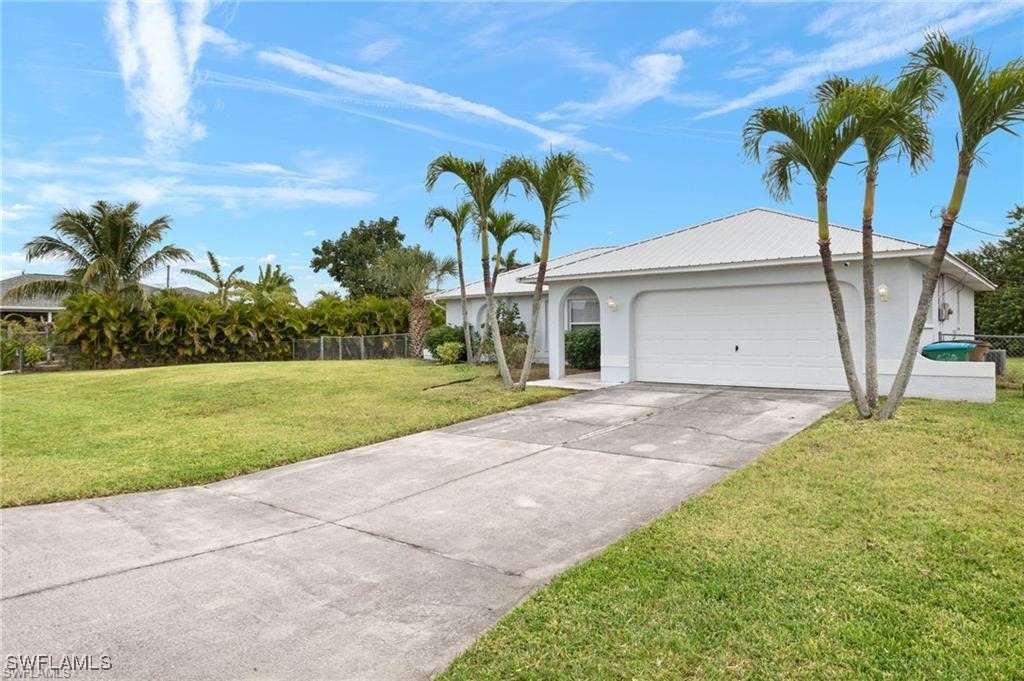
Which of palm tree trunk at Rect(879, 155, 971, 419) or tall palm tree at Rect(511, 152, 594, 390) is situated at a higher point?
tall palm tree at Rect(511, 152, 594, 390)

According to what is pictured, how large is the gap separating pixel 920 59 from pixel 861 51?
Result: 3.65 metres

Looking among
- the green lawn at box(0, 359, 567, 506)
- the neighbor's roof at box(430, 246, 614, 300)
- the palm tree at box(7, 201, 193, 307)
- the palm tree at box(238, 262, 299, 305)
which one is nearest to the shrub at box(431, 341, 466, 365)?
the green lawn at box(0, 359, 567, 506)

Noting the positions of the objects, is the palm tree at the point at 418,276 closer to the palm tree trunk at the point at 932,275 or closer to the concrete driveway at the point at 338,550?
the concrete driveway at the point at 338,550

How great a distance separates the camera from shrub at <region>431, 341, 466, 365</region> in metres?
19.6

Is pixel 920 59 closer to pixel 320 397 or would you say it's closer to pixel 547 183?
pixel 547 183

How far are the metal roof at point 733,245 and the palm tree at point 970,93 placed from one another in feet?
9.74

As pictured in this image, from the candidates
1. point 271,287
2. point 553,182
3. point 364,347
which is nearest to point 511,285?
point 364,347

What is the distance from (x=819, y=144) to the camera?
8086 millimetres

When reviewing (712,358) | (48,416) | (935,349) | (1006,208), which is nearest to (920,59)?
(935,349)

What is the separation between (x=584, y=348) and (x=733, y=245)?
→ 530 centimetres

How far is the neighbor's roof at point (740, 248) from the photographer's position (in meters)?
11.4

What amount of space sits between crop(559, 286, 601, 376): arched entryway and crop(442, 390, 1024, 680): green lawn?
11257 millimetres

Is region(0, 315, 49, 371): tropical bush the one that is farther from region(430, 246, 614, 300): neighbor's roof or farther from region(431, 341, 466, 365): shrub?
region(431, 341, 466, 365): shrub

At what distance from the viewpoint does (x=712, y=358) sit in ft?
42.8
